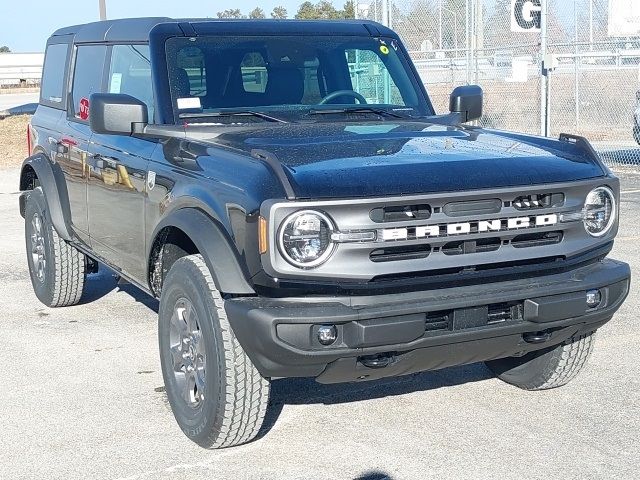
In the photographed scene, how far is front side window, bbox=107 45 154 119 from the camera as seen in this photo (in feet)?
18.3

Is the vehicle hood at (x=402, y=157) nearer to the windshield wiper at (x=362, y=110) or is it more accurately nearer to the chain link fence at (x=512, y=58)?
the windshield wiper at (x=362, y=110)

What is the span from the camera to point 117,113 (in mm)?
5188

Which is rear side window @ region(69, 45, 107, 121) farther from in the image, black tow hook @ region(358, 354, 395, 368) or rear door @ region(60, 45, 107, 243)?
black tow hook @ region(358, 354, 395, 368)

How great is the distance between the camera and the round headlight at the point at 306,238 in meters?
3.96

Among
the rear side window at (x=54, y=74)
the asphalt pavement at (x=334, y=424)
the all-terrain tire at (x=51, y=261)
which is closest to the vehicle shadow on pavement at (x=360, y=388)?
the asphalt pavement at (x=334, y=424)

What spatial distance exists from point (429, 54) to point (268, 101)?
1250 cm

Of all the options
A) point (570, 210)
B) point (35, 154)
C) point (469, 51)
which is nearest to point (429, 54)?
point (469, 51)

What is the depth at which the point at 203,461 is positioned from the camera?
4449 millimetres

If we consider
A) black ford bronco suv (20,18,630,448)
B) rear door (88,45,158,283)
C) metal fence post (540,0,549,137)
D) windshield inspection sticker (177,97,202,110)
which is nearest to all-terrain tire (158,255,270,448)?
black ford bronco suv (20,18,630,448)

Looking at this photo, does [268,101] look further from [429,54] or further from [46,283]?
[429,54]

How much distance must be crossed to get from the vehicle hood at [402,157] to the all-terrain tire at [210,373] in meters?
0.62

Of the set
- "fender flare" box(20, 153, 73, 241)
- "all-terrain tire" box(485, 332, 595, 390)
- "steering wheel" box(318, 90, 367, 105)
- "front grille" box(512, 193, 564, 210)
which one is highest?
"steering wheel" box(318, 90, 367, 105)

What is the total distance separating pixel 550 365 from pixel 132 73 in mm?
2782

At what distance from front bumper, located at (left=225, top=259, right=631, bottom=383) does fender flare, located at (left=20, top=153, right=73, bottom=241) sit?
284 centimetres
